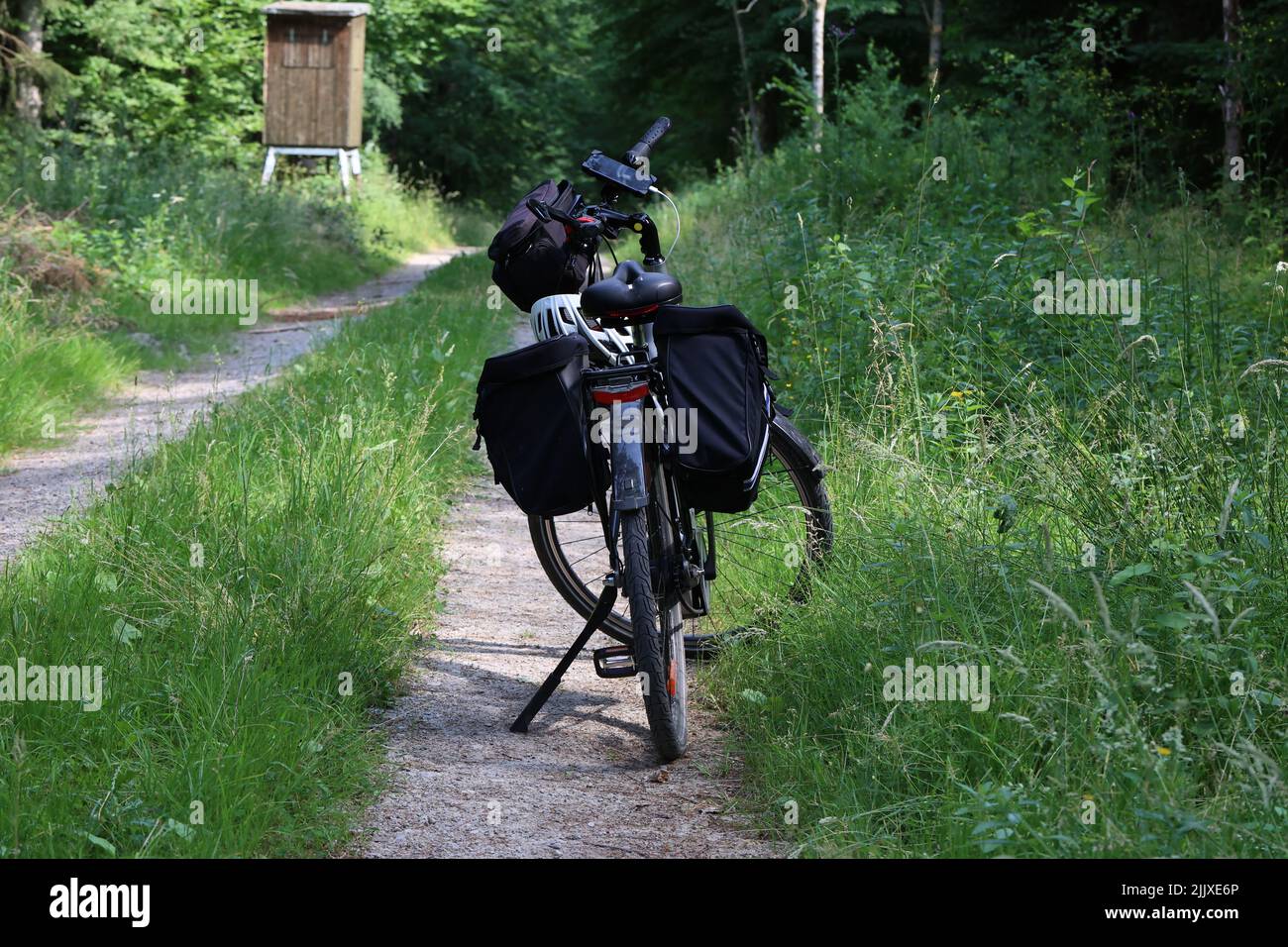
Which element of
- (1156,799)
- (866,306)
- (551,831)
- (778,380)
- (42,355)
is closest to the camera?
(1156,799)

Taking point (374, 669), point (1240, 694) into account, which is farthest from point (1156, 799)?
point (374, 669)

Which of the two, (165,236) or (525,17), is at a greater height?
(525,17)

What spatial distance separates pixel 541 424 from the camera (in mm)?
3738

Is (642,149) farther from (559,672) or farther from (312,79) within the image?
(312,79)

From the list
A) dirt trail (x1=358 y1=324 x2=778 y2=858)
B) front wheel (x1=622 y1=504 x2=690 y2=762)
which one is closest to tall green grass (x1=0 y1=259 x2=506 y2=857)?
dirt trail (x1=358 y1=324 x2=778 y2=858)

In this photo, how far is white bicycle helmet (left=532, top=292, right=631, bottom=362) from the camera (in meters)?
4.16

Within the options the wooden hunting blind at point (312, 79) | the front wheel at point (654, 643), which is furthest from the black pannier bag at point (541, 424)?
the wooden hunting blind at point (312, 79)

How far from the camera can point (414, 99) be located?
41562 millimetres

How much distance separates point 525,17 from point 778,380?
37.2 meters

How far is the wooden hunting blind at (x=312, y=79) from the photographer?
931 inches

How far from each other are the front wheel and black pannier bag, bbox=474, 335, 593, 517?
206 millimetres

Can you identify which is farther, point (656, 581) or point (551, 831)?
point (656, 581)

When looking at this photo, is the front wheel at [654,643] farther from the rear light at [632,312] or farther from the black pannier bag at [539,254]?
the black pannier bag at [539,254]

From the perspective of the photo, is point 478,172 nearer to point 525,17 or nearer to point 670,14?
point 525,17
